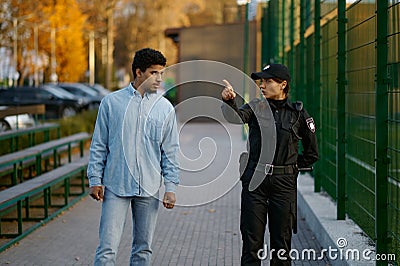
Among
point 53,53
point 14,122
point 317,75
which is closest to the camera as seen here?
point 317,75

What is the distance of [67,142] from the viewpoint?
1409 centimetres

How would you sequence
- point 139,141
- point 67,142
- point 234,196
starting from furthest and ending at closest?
point 67,142, point 234,196, point 139,141

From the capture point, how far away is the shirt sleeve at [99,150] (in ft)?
18.0

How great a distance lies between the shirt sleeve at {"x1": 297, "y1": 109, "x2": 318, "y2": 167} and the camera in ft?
19.3

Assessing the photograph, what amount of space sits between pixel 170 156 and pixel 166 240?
3.52 m

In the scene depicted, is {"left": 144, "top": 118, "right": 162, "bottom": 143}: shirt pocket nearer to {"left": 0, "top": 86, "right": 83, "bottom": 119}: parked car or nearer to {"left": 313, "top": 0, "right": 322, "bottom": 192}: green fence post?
{"left": 313, "top": 0, "right": 322, "bottom": 192}: green fence post

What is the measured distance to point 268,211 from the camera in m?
5.92

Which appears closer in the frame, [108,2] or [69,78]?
[108,2]

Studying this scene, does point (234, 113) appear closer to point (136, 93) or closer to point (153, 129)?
point (153, 129)

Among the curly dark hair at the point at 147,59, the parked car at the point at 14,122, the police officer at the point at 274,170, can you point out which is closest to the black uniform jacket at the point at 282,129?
the police officer at the point at 274,170

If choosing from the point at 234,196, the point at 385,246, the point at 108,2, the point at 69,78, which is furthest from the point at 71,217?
the point at 69,78

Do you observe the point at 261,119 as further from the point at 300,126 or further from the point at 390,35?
the point at 390,35

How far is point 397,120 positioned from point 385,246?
923 millimetres

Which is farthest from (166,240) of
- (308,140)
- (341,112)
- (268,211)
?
(308,140)
